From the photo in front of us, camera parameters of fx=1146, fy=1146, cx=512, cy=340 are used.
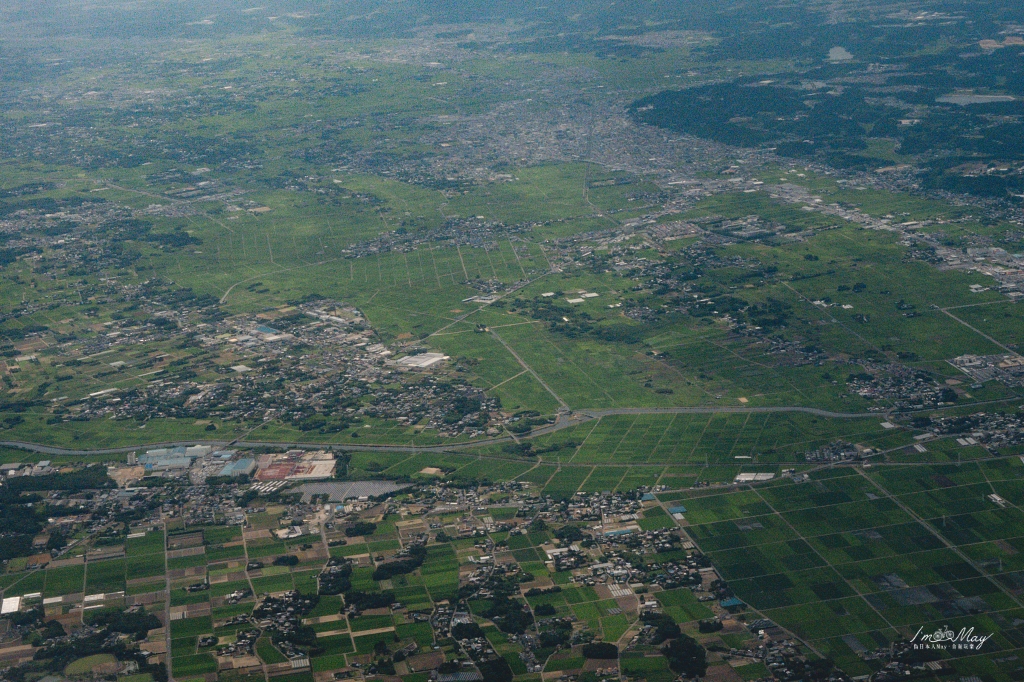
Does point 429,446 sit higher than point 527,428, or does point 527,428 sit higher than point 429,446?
point 429,446

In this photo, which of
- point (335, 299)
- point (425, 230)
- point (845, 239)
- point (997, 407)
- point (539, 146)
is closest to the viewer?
point (997, 407)

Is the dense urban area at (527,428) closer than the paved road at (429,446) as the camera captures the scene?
Yes

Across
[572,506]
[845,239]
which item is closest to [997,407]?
[572,506]

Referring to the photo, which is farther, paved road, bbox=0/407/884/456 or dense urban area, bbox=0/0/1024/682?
paved road, bbox=0/407/884/456

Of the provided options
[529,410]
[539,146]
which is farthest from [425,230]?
[529,410]

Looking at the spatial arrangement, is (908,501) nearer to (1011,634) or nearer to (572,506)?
(1011,634)

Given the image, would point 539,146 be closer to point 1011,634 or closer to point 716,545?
point 716,545

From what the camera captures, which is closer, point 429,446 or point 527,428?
point 429,446

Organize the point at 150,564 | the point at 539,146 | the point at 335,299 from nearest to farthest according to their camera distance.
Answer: the point at 150,564 → the point at 335,299 → the point at 539,146

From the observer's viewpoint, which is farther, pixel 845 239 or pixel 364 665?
pixel 845 239
